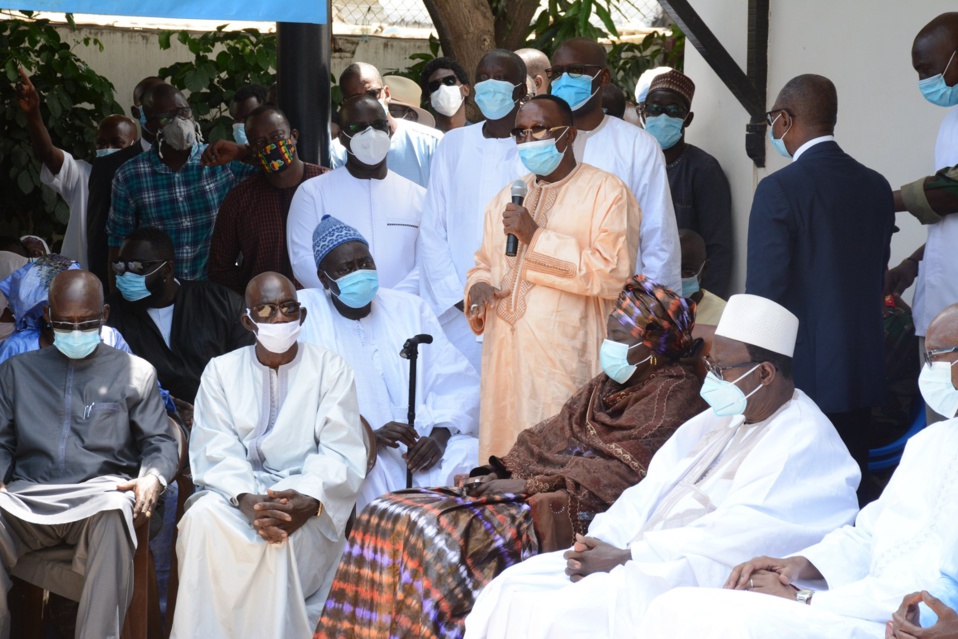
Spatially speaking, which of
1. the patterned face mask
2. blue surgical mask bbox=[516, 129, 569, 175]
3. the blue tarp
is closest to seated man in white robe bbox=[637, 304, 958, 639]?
blue surgical mask bbox=[516, 129, 569, 175]

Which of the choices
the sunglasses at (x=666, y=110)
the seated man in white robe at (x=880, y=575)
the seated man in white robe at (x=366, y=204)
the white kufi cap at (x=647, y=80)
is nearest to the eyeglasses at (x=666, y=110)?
the sunglasses at (x=666, y=110)

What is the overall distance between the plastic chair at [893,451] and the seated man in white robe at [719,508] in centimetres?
167

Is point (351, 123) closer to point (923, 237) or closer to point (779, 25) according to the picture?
point (779, 25)

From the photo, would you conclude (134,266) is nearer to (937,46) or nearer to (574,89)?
(574,89)

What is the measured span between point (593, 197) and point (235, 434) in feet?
6.30

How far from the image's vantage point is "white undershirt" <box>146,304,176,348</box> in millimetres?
6777

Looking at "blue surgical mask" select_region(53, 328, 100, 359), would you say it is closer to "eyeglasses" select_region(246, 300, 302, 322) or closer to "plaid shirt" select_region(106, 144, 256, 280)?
"eyeglasses" select_region(246, 300, 302, 322)

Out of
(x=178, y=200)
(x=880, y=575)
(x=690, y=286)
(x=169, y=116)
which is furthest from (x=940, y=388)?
(x=169, y=116)

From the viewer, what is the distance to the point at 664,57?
11398 millimetres

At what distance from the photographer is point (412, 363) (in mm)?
5938

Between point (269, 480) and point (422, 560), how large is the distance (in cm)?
116

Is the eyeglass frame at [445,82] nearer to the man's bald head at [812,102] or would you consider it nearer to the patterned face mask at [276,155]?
the patterned face mask at [276,155]

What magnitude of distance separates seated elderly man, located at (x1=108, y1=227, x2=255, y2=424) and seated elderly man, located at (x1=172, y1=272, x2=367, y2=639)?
866 millimetres

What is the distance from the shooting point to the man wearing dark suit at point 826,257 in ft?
16.2
